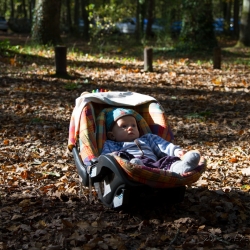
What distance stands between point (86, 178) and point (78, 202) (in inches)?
16.2

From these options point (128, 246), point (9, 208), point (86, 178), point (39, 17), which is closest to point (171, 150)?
point (86, 178)

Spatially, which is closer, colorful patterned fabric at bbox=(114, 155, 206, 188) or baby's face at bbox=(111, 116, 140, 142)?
colorful patterned fabric at bbox=(114, 155, 206, 188)

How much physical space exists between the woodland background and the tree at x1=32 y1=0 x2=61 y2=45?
284cm

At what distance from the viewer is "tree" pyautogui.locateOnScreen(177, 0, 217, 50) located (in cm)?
1909

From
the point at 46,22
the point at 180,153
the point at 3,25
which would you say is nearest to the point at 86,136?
the point at 180,153

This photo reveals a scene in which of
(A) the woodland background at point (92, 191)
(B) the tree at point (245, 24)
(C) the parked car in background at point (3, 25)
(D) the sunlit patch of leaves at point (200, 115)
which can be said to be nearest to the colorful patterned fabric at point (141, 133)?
(A) the woodland background at point (92, 191)

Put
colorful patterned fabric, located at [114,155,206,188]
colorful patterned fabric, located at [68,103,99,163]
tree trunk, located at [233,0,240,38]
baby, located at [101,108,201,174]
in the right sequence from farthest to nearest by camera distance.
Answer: tree trunk, located at [233,0,240,38] → colorful patterned fabric, located at [68,103,99,163] → baby, located at [101,108,201,174] → colorful patterned fabric, located at [114,155,206,188]

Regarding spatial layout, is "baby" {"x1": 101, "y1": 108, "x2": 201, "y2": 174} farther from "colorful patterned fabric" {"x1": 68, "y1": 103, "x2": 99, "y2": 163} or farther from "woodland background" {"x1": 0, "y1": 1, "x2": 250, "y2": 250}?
"woodland background" {"x1": 0, "y1": 1, "x2": 250, "y2": 250}

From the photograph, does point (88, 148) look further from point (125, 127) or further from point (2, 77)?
point (2, 77)

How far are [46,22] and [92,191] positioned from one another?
14229mm

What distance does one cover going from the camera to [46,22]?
61.0 feet

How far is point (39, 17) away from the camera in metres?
18.5

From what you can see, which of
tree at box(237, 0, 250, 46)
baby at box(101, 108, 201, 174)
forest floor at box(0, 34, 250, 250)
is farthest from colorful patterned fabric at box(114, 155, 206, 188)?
tree at box(237, 0, 250, 46)

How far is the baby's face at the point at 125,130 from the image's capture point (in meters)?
5.39
